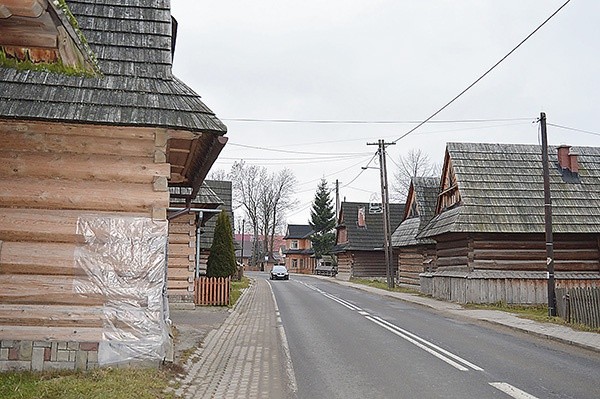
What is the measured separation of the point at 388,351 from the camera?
38.7ft

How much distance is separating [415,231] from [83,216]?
30095mm

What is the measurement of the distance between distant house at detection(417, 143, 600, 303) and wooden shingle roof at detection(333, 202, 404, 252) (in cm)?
2316

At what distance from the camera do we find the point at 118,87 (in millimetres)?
9258

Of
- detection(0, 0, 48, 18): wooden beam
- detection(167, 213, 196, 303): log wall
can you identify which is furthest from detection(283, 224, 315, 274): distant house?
detection(0, 0, 48, 18): wooden beam

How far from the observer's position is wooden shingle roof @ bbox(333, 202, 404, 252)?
2014 inches

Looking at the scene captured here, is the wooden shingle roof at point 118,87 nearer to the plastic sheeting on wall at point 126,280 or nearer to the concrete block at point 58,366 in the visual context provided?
the plastic sheeting on wall at point 126,280

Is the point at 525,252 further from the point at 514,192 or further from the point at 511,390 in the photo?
the point at 511,390

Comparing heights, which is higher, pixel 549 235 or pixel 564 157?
pixel 564 157

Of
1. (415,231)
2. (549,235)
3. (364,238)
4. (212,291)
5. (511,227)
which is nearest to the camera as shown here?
(549,235)

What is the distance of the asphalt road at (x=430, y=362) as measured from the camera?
8.36m

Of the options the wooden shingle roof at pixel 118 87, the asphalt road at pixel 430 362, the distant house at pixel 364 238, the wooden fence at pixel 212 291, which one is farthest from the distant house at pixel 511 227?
the distant house at pixel 364 238

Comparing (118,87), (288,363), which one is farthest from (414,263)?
(118,87)

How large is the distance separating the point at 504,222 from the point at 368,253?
27.8 meters

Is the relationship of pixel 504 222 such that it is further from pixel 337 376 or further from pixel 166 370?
pixel 166 370
